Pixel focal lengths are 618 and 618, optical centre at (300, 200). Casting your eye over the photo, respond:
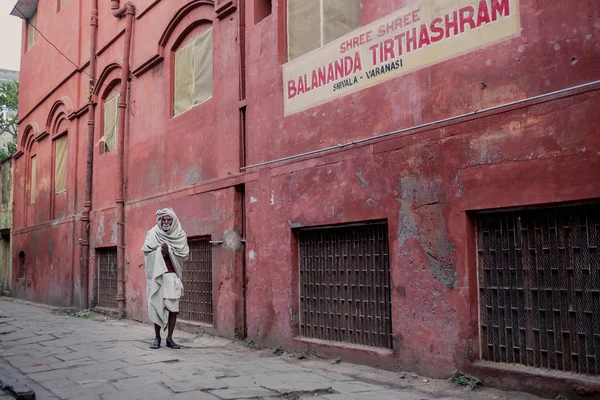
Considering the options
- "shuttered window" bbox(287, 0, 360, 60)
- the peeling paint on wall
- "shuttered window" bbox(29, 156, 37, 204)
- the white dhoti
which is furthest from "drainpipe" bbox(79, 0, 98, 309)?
the peeling paint on wall

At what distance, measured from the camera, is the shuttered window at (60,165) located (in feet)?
52.0

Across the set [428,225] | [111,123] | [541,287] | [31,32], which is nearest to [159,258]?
[428,225]

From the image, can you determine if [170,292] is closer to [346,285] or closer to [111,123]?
[346,285]

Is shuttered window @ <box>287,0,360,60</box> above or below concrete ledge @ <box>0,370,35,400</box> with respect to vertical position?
above

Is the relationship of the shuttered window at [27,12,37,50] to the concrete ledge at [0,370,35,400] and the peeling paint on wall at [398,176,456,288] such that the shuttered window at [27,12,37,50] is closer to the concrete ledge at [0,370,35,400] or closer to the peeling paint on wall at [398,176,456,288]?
the concrete ledge at [0,370,35,400]

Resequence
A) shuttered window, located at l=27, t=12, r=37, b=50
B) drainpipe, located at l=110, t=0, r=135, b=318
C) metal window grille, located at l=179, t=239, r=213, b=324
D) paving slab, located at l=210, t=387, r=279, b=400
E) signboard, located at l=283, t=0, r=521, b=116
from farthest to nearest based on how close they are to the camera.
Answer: shuttered window, located at l=27, t=12, r=37, b=50, drainpipe, located at l=110, t=0, r=135, b=318, metal window grille, located at l=179, t=239, r=213, b=324, signboard, located at l=283, t=0, r=521, b=116, paving slab, located at l=210, t=387, r=279, b=400

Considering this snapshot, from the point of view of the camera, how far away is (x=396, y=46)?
20.5 ft

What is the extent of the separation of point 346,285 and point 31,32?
55.5ft

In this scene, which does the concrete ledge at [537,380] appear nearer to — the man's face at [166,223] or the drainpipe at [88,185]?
the man's face at [166,223]

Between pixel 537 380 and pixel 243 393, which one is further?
pixel 243 393

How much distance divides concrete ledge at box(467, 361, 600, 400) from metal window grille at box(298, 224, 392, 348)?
1.27 metres

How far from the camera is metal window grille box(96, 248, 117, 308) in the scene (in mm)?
12641

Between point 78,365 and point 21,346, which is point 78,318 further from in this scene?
point 78,365

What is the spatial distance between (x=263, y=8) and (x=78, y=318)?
288 inches
